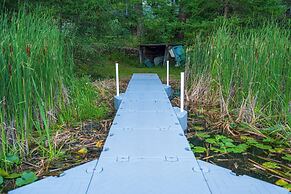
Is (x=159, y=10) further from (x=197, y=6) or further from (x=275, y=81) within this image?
(x=275, y=81)

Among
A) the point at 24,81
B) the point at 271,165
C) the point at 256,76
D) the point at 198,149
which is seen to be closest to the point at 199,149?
the point at 198,149

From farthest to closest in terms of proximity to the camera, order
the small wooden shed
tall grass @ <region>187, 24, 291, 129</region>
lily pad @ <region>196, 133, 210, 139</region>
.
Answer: the small wooden shed < tall grass @ <region>187, 24, 291, 129</region> < lily pad @ <region>196, 133, 210, 139</region>

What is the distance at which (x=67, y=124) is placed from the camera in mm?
3260

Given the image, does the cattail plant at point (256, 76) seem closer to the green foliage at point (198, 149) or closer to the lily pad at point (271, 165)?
the lily pad at point (271, 165)

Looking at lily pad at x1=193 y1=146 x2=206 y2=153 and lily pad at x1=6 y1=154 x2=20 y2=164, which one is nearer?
lily pad at x1=6 y1=154 x2=20 y2=164

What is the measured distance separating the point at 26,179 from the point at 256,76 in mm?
2464

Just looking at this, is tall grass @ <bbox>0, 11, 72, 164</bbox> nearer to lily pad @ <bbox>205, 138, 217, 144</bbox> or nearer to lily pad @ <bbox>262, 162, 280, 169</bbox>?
lily pad @ <bbox>205, 138, 217, 144</bbox>

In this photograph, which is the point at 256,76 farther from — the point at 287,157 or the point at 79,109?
the point at 79,109

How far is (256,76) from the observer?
328cm

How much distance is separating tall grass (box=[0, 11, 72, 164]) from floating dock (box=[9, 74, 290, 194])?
66 centimetres

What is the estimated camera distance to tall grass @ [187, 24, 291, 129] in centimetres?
313

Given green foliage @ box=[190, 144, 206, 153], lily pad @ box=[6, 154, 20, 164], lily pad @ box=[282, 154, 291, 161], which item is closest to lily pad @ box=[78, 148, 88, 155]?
lily pad @ box=[6, 154, 20, 164]

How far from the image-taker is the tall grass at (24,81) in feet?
7.18

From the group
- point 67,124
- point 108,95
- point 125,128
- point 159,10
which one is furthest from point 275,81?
point 159,10
